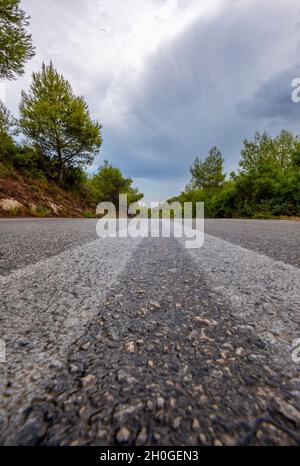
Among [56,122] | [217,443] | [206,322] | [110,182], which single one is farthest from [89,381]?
[110,182]

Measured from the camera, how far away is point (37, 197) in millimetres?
9805

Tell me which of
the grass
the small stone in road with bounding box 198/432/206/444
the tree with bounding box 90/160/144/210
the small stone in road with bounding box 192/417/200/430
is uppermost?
the tree with bounding box 90/160/144/210

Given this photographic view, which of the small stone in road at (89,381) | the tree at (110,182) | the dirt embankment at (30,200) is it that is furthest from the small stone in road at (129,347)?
the tree at (110,182)

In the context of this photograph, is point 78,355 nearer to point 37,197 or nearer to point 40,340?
point 40,340

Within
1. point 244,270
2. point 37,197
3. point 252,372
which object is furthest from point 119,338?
point 37,197

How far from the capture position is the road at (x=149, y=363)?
0.34 meters

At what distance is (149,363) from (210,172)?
3223 cm

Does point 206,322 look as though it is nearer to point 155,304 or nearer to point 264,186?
point 155,304

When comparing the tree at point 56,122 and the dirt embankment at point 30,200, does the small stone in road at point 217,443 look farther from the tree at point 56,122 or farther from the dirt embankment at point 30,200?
the tree at point 56,122

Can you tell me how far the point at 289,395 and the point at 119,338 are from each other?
0.40 metres

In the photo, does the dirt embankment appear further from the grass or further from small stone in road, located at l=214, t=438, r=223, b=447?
small stone in road, located at l=214, t=438, r=223, b=447

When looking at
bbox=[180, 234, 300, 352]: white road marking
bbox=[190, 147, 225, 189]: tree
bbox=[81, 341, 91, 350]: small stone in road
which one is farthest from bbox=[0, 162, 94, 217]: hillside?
bbox=[190, 147, 225, 189]: tree

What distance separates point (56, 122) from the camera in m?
13.7

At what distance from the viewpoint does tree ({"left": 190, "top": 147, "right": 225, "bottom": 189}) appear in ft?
97.6
